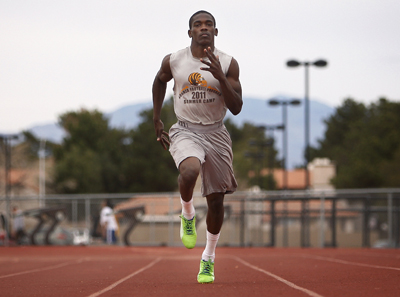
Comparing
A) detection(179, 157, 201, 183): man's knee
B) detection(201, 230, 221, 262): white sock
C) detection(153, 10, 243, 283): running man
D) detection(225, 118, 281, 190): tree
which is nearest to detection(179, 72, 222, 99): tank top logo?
detection(153, 10, 243, 283): running man

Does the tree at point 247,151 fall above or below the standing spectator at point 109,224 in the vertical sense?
above

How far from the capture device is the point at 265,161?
95.6 metres

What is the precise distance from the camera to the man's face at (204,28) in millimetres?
5906

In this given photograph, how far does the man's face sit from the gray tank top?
0.20m

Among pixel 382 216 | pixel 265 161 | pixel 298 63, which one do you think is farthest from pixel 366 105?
pixel 298 63

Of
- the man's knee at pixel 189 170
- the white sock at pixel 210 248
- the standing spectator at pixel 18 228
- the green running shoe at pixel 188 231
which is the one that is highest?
the man's knee at pixel 189 170

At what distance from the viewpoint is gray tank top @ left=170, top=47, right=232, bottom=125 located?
5930mm

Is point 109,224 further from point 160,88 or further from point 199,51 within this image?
point 199,51

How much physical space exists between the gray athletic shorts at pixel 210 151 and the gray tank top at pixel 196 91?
9 centimetres

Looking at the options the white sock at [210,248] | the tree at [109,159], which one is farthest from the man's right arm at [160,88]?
the tree at [109,159]

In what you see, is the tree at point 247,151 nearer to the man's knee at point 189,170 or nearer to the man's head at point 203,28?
the man's head at point 203,28

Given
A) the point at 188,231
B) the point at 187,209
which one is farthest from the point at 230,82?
the point at 188,231

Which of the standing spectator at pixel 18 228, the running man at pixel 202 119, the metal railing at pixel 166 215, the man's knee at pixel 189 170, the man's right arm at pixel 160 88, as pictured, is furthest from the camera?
the standing spectator at pixel 18 228

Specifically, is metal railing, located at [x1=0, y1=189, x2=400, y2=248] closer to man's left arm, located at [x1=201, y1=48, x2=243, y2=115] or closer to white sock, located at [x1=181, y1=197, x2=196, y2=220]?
white sock, located at [x1=181, y1=197, x2=196, y2=220]
